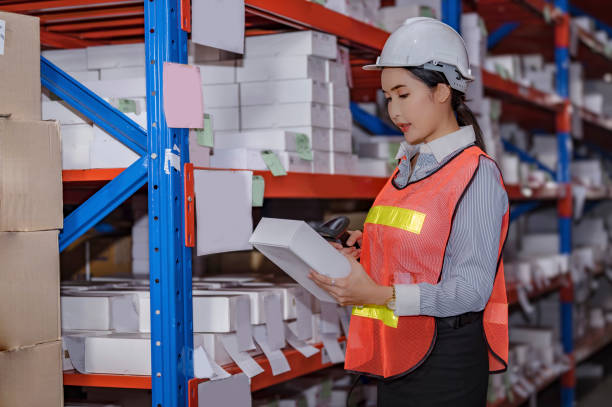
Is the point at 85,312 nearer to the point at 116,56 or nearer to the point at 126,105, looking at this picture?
the point at 126,105

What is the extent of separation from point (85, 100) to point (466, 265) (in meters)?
1.19

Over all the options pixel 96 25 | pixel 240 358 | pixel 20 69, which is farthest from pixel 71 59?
pixel 240 358

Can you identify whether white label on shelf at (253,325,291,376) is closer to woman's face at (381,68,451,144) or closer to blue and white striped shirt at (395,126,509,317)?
blue and white striped shirt at (395,126,509,317)

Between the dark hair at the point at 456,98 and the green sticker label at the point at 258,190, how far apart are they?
0.65 meters

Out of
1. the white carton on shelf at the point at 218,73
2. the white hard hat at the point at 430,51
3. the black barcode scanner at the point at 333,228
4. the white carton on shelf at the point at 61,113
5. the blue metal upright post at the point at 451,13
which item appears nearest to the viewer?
the white hard hat at the point at 430,51

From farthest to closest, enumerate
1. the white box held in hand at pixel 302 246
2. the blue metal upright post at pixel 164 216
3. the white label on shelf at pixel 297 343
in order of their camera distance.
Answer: the white label on shelf at pixel 297 343, the blue metal upright post at pixel 164 216, the white box held in hand at pixel 302 246

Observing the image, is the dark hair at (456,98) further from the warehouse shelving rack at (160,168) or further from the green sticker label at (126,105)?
the green sticker label at (126,105)

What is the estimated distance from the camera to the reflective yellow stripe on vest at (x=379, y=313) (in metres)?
2.07

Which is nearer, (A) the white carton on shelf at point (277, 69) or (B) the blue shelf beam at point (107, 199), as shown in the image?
(B) the blue shelf beam at point (107, 199)

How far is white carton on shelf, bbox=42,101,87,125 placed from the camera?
8.32 ft

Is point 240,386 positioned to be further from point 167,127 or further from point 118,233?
point 118,233

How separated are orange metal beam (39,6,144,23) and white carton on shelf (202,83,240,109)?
39cm

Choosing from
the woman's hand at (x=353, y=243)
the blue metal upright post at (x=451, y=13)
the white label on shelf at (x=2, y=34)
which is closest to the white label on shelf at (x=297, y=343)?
the woman's hand at (x=353, y=243)

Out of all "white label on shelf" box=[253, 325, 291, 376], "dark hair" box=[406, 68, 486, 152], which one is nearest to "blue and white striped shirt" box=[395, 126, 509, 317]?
"dark hair" box=[406, 68, 486, 152]
